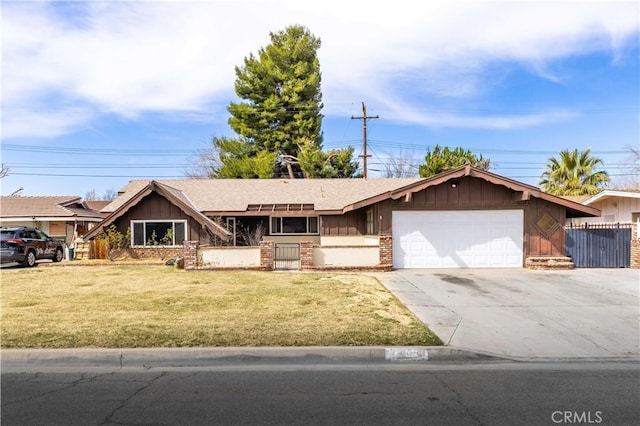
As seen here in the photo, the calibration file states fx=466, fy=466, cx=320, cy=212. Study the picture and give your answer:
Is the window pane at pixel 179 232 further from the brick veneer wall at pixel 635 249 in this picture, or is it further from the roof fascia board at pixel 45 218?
the brick veneer wall at pixel 635 249

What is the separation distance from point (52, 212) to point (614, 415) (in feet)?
95.8

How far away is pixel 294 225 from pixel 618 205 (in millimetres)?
15748

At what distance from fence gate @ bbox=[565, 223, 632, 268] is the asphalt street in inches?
496

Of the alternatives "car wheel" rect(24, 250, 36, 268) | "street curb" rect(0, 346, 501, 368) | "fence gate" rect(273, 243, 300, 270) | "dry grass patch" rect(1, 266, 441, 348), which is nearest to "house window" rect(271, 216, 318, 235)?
"fence gate" rect(273, 243, 300, 270)

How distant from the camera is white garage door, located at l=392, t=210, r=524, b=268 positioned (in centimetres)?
1780

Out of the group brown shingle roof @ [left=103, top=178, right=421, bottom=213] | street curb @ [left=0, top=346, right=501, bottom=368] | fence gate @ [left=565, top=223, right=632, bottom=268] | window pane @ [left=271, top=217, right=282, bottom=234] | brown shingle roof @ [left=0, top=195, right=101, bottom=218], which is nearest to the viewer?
street curb @ [left=0, top=346, right=501, bottom=368]

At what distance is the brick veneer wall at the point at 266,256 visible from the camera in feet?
53.3

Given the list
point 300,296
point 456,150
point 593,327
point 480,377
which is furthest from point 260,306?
point 456,150

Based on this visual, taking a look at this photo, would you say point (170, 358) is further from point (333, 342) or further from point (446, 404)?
point (446, 404)

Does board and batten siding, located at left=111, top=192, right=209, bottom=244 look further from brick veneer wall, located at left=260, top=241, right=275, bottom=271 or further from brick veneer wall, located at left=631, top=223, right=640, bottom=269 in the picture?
brick veneer wall, located at left=631, top=223, right=640, bottom=269

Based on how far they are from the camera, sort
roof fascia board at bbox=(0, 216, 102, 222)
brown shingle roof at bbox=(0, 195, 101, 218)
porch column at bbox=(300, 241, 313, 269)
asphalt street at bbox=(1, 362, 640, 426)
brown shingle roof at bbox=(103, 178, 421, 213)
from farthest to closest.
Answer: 1. brown shingle roof at bbox=(0, 195, 101, 218)
2. roof fascia board at bbox=(0, 216, 102, 222)
3. brown shingle roof at bbox=(103, 178, 421, 213)
4. porch column at bbox=(300, 241, 313, 269)
5. asphalt street at bbox=(1, 362, 640, 426)

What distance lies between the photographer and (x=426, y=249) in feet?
58.6

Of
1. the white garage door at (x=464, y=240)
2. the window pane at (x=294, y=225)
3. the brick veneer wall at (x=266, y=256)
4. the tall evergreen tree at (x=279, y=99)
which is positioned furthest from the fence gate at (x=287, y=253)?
the tall evergreen tree at (x=279, y=99)

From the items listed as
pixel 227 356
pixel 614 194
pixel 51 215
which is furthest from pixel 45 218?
pixel 614 194
